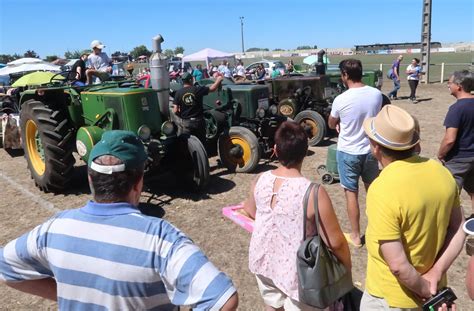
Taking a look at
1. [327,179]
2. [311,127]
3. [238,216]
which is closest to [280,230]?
[238,216]

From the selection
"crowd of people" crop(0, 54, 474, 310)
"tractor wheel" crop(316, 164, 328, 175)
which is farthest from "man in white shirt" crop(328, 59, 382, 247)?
"tractor wheel" crop(316, 164, 328, 175)

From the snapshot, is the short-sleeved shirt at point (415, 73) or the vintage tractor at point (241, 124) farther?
the short-sleeved shirt at point (415, 73)

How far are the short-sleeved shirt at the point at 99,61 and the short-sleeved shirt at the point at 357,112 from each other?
573cm

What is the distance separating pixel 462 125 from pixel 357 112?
0.96 meters

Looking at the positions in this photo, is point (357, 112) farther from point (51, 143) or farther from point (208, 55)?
point (208, 55)

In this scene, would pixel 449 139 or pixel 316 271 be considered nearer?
pixel 316 271

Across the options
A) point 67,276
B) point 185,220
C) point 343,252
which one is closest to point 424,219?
point 343,252

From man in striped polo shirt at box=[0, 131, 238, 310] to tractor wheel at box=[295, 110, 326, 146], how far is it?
6.94 meters

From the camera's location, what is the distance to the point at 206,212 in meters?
4.98

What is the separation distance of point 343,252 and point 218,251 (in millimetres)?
2060

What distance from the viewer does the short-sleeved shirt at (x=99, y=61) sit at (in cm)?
799

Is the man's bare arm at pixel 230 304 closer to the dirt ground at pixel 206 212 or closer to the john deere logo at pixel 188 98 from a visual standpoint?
the dirt ground at pixel 206 212

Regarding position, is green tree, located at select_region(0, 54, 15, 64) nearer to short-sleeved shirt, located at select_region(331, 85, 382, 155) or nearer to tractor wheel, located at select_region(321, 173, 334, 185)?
tractor wheel, located at select_region(321, 173, 334, 185)

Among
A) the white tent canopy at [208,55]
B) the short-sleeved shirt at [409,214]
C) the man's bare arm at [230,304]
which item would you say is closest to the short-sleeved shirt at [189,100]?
the short-sleeved shirt at [409,214]
